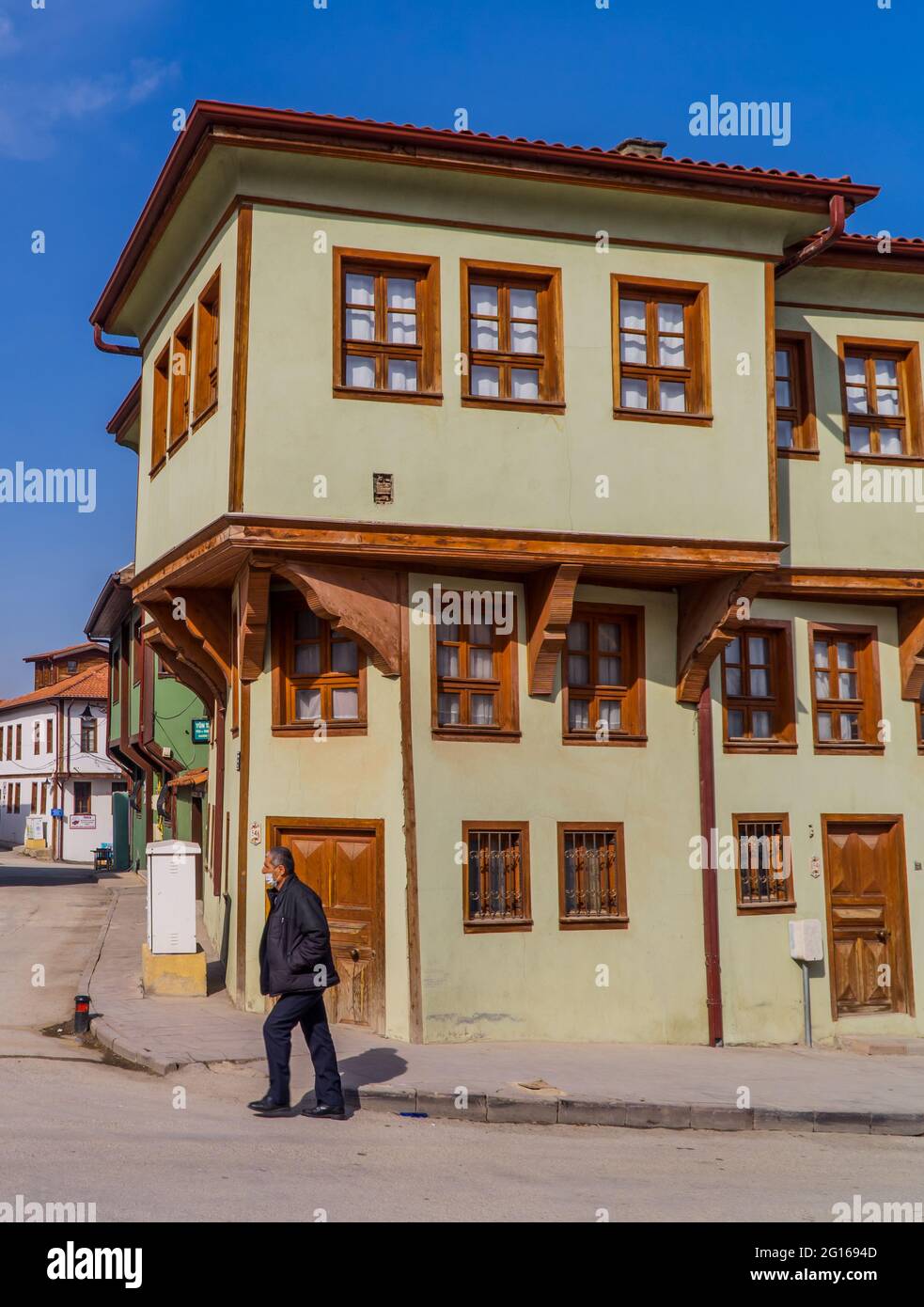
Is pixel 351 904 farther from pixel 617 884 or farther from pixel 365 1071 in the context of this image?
pixel 617 884

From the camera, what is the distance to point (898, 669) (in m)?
16.3

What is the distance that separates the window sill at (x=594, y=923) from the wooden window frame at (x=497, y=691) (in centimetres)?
188

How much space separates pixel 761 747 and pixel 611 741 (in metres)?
2.07

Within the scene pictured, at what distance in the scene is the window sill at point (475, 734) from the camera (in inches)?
529

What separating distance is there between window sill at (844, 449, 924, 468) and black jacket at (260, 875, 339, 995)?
9143 mm

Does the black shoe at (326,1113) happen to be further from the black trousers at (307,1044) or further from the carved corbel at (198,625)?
the carved corbel at (198,625)

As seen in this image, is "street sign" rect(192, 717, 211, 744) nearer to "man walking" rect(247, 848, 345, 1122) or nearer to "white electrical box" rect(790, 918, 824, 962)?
"white electrical box" rect(790, 918, 824, 962)

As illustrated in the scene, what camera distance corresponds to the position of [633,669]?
14.8m

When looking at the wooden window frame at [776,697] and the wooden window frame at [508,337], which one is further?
the wooden window frame at [776,697]

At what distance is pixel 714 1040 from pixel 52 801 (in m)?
45.7

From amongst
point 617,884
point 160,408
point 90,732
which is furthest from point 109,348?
point 90,732

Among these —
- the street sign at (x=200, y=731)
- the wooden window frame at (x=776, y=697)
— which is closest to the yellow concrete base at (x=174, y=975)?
the wooden window frame at (x=776, y=697)

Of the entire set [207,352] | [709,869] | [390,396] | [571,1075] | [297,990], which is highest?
[207,352]
